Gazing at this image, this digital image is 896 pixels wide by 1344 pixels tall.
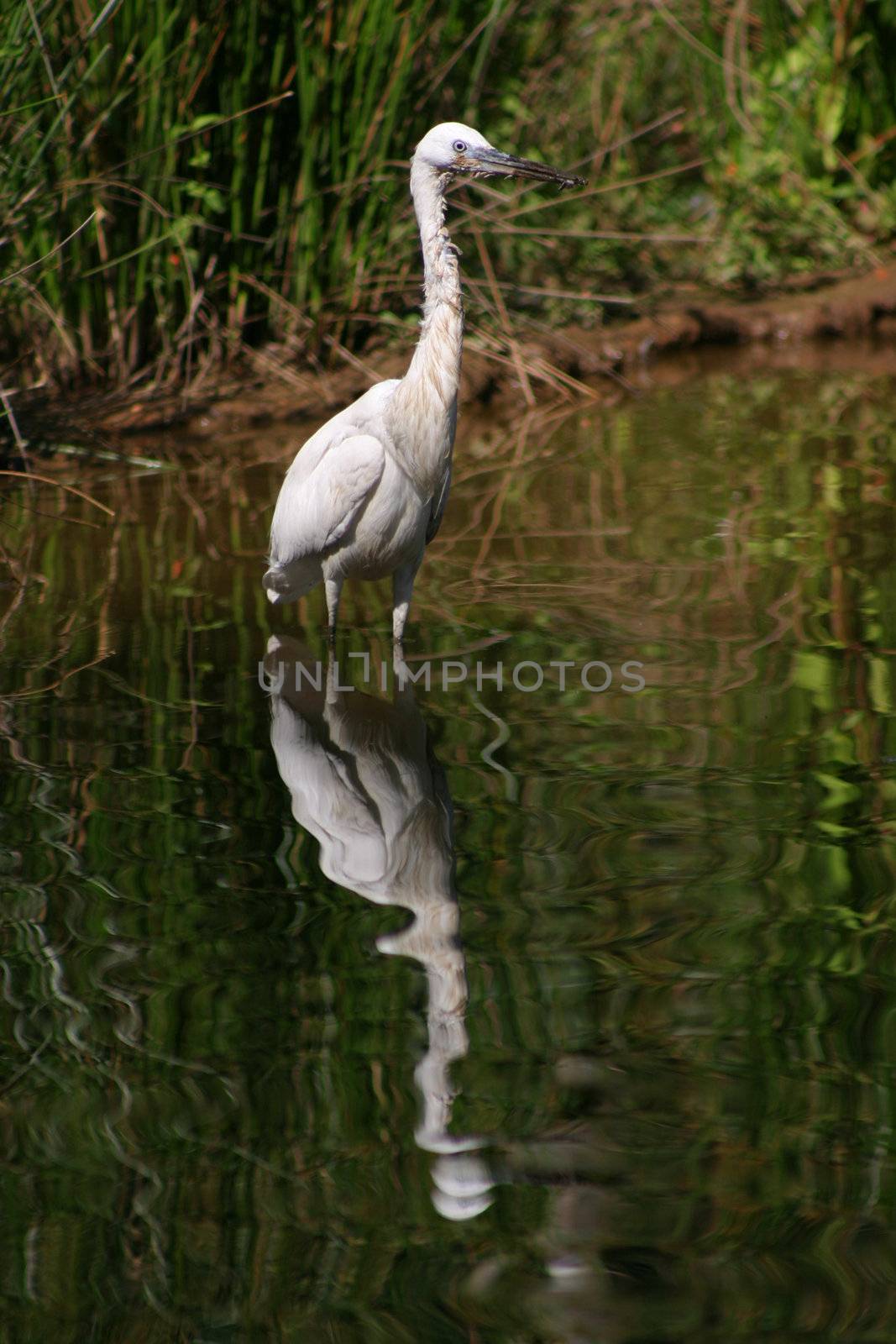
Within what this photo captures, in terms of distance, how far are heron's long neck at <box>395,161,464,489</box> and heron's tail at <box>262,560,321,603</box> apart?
1.68 feet

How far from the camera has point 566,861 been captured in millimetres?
3332

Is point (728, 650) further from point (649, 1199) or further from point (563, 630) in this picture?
point (649, 1199)

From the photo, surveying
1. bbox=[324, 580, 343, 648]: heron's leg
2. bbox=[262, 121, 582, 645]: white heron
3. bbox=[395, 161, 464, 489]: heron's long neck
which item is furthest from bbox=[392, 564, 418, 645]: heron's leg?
bbox=[395, 161, 464, 489]: heron's long neck

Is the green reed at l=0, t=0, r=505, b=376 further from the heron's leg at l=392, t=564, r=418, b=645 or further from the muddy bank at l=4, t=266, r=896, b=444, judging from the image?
the heron's leg at l=392, t=564, r=418, b=645

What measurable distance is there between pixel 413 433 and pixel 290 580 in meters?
0.65

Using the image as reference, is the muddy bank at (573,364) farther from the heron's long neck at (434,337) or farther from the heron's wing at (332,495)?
the heron's long neck at (434,337)

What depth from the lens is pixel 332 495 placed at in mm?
4277

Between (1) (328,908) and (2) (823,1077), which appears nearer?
(2) (823,1077)

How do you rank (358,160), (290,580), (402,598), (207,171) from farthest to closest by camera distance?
(358,160)
(207,171)
(290,580)
(402,598)

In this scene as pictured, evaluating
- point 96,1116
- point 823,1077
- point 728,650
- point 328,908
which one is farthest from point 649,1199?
point 728,650

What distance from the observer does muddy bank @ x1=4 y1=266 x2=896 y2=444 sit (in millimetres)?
6965

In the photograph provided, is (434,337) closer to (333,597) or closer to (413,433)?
(413,433)

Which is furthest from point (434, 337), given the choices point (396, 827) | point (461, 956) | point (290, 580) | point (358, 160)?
point (358, 160)

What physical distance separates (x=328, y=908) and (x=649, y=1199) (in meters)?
1.05
